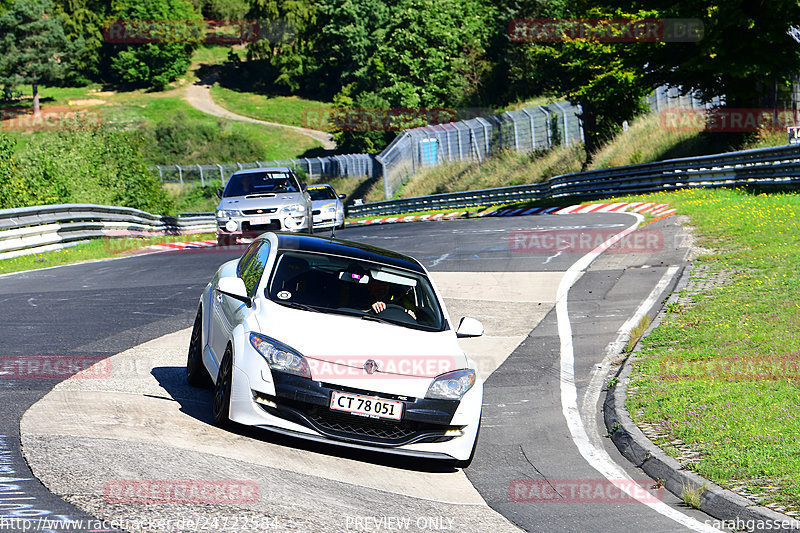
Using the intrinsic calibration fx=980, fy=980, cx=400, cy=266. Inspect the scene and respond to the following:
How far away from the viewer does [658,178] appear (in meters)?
31.5

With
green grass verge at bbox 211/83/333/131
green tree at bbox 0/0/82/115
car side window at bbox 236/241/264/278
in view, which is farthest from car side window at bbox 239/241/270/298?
green grass verge at bbox 211/83/333/131

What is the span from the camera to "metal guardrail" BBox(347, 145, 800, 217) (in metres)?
25.8

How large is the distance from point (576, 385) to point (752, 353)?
1.83 m

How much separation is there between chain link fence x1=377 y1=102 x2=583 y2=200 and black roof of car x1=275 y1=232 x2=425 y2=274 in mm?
37034

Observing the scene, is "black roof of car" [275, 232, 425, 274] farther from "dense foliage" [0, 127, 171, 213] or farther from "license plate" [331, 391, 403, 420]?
"dense foliage" [0, 127, 171, 213]

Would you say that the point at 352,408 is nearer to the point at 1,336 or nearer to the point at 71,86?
the point at 1,336

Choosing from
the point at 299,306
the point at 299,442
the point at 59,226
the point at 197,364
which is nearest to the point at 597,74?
the point at 59,226

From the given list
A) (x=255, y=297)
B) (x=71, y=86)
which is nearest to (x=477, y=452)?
(x=255, y=297)

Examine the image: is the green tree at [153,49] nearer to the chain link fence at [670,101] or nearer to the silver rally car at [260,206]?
the chain link fence at [670,101]

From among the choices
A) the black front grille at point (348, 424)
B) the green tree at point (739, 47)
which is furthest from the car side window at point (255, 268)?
the green tree at point (739, 47)

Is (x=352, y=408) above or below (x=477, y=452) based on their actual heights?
above

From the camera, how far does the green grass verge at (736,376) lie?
23.3 ft

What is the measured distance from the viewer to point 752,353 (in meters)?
A: 10.2

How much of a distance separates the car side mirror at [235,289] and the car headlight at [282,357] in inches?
26.6
